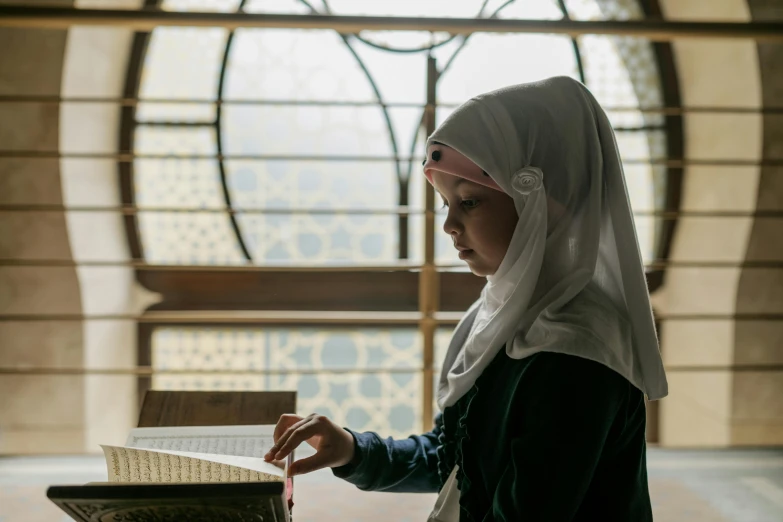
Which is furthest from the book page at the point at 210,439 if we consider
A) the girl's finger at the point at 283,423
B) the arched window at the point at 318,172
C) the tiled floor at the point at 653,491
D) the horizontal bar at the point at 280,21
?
the arched window at the point at 318,172

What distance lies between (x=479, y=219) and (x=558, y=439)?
32 cm

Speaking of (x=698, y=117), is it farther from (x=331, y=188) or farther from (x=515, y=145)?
(x=515, y=145)

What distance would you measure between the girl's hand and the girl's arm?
276mm

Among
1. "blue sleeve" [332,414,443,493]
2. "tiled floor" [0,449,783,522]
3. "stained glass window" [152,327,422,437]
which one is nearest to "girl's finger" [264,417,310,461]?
"blue sleeve" [332,414,443,493]

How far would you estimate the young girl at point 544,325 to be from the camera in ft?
2.52

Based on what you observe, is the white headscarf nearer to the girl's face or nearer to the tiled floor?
the girl's face

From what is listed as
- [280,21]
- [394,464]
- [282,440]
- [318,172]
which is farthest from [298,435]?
[318,172]

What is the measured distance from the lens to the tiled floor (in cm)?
180

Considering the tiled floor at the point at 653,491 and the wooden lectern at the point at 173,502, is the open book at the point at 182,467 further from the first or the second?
the tiled floor at the point at 653,491

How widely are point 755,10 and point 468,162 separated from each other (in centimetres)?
257

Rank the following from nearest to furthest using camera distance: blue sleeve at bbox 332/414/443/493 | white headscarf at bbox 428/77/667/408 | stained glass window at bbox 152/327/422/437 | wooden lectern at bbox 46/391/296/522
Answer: wooden lectern at bbox 46/391/296/522 → white headscarf at bbox 428/77/667/408 → blue sleeve at bbox 332/414/443/493 → stained glass window at bbox 152/327/422/437

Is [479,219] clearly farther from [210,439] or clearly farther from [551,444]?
[210,439]

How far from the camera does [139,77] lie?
10.5ft

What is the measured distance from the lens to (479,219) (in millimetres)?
918
